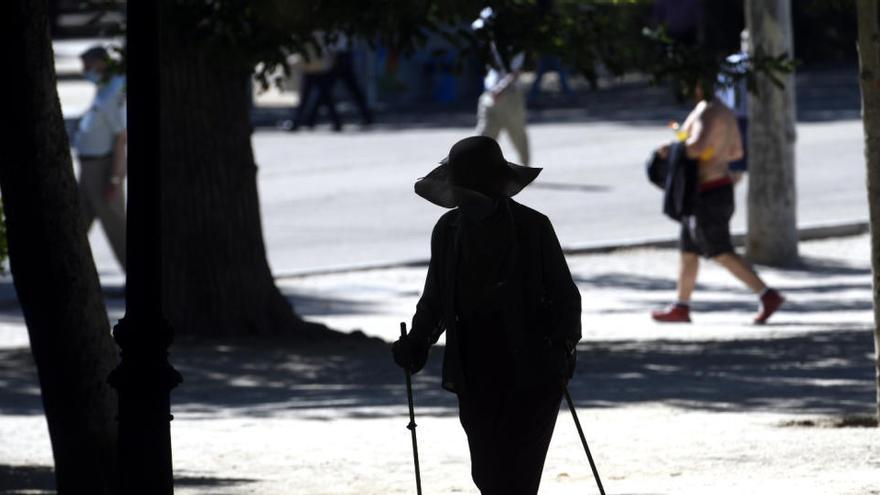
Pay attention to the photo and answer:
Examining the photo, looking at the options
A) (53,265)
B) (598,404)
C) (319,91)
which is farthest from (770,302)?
A: (319,91)

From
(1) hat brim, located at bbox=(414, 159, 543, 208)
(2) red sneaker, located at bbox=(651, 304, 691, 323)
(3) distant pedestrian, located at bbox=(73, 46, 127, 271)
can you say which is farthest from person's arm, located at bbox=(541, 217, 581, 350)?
(3) distant pedestrian, located at bbox=(73, 46, 127, 271)

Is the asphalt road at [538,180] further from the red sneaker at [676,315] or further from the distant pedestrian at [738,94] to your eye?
the red sneaker at [676,315]

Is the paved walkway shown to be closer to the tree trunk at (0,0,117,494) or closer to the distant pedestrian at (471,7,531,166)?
the tree trunk at (0,0,117,494)

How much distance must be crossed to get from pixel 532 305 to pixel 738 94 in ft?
32.7

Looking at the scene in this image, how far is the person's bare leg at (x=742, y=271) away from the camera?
43.3 ft

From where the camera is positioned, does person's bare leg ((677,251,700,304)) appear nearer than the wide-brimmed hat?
No

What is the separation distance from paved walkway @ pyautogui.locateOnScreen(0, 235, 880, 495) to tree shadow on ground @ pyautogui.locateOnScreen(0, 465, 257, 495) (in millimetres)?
16

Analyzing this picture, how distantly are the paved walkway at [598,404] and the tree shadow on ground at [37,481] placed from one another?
0.05 ft

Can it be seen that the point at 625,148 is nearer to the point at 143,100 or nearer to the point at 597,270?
the point at 597,270

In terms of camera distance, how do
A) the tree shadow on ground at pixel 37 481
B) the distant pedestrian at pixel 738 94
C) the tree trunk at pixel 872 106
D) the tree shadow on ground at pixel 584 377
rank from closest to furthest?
the tree shadow on ground at pixel 37 481 → the tree trunk at pixel 872 106 → the tree shadow on ground at pixel 584 377 → the distant pedestrian at pixel 738 94

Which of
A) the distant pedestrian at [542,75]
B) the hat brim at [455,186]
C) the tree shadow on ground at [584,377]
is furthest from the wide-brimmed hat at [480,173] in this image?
the distant pedestrian at [542,75]

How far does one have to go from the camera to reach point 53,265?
295 inches

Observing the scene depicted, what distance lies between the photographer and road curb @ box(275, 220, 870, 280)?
16.3 m

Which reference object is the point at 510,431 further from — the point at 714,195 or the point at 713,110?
the point at 713,110
